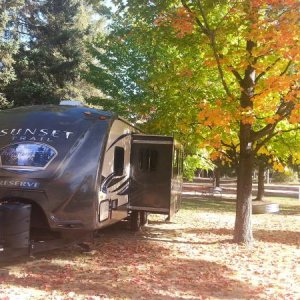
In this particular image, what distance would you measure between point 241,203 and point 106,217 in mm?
3682

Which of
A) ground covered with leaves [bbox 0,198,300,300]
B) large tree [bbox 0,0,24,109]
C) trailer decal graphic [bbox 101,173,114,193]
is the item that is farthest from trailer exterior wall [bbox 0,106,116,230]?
large tree [bbox 0,0,24,109]

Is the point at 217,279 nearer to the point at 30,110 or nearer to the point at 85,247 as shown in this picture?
the point at 85,247

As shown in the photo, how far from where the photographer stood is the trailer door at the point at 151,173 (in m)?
11.5

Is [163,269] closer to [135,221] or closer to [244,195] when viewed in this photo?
[244,195]

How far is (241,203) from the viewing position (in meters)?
11.0

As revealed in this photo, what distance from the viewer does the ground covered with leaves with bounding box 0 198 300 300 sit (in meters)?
6.57

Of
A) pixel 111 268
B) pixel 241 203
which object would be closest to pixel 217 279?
pixel 111 268

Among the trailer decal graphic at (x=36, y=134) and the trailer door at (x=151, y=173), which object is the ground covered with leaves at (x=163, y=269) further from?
the trailer decal graphic at (x=36, y=134)

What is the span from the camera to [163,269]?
26.5 ft

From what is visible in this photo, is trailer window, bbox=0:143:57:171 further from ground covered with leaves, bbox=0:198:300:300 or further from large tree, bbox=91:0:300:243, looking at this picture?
large tree, bbox=91:0:300:243

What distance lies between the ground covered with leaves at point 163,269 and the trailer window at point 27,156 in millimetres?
1732

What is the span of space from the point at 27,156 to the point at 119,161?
2.57 metres

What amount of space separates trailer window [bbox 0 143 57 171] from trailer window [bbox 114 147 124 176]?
6.48 feet

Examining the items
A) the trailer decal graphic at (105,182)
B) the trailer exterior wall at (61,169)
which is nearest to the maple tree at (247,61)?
the trailer decal graphic at (105,182)
